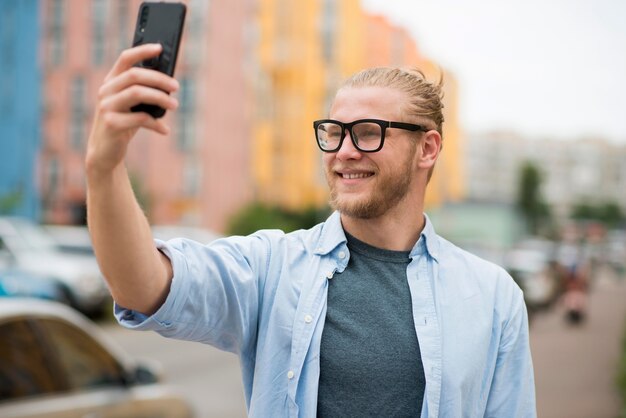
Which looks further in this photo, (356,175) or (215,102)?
(215,102)

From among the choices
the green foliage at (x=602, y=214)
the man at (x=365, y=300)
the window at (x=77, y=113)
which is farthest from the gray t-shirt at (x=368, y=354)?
the green foliage at (x=602, y=214)

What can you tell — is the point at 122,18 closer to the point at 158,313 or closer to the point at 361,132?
the point at 361,132

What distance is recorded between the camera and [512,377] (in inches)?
85.9

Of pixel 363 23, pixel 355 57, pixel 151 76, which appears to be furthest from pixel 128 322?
pixel 363 23

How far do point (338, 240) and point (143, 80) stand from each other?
902 mm

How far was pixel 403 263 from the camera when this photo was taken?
2270 millimetres

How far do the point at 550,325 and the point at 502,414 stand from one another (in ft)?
65.4

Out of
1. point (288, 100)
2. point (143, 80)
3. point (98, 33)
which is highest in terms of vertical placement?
point (98, 33)

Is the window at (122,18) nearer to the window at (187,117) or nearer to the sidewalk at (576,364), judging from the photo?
the window at (187,117)

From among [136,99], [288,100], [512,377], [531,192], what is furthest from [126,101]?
[531,192]

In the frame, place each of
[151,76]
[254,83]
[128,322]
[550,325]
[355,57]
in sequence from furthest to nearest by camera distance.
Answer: [355,57] → [254,83] → [550,325] → [128,322] → [151,76]

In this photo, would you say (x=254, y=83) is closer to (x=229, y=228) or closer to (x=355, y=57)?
(x=355, y=57)

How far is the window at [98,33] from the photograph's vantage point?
4272 cm

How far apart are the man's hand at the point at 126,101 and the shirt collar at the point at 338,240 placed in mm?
763
